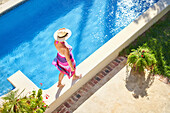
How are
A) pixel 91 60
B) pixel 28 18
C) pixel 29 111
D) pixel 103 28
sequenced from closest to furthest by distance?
pixel 29 111 → pixel 91 60 → pixel 103 28 → pixel 28 18

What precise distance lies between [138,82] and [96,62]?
4.48ft

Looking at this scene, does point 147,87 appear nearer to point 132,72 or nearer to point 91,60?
point 132,72

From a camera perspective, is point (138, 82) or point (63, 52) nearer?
point (63, 52)

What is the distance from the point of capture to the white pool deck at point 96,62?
5.52 meters

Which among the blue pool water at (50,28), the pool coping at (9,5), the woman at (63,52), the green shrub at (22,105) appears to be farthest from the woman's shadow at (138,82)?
the pool coping at (9,5)

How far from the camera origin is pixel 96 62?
604 centimetres

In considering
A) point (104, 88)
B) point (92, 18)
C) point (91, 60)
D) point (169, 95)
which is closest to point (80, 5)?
point (92, 18)

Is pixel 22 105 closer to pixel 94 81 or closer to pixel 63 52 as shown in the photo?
pixel 63 52

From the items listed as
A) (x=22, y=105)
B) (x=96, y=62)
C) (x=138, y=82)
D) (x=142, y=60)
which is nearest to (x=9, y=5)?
(x=96, y=62)

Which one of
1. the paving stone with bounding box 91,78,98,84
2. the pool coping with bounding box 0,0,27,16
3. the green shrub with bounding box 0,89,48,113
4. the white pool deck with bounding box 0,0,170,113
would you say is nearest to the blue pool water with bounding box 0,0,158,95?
the pool coping with bounding box 0,0,27,16

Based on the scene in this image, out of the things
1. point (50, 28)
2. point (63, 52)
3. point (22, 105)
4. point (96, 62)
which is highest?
point (63, 52)

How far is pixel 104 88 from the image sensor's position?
5863 millimetres

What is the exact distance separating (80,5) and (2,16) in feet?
→ 11.6

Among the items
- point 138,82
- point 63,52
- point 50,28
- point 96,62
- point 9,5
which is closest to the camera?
point 63,52
